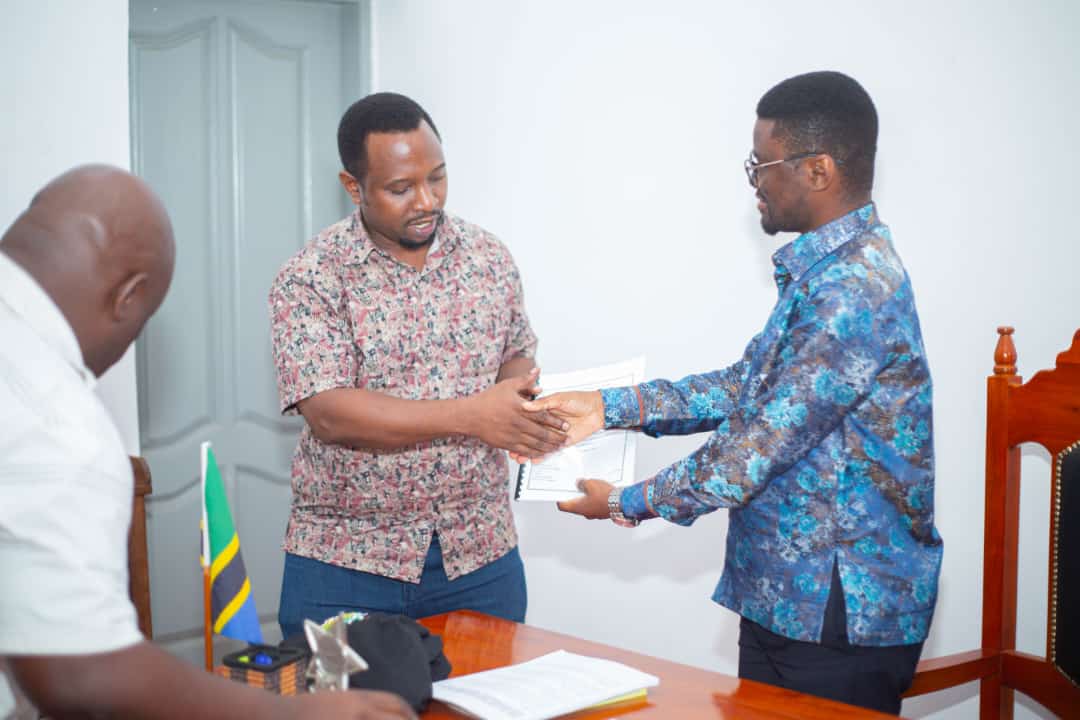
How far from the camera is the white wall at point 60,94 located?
3.33m

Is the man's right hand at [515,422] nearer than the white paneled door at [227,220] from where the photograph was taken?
Yes

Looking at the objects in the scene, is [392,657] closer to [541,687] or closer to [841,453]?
[541,687]

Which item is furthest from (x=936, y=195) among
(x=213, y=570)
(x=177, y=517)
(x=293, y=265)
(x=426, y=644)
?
(x=177, y=517)

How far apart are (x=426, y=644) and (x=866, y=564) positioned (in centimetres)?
75

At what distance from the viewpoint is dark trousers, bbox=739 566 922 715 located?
1.66 meters

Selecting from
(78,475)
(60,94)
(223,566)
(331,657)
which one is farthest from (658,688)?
(60,94)

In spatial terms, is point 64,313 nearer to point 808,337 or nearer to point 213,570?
point 213,570

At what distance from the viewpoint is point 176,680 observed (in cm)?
97

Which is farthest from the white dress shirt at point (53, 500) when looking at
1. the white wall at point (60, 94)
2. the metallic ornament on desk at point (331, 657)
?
the white wall at point (60, 94)

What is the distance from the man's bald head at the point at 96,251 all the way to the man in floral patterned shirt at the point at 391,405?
1.02 meters

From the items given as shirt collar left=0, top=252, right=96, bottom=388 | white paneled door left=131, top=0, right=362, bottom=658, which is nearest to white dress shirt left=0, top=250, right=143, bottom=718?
shirt collar left=0, top=252, right=96, bottom=388

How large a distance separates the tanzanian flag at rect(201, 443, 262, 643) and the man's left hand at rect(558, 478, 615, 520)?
84 centimetres

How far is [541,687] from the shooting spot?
1530mm

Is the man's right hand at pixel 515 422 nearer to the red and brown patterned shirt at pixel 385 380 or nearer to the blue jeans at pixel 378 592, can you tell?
the red and brown patterned shirt at pixel 385 380
